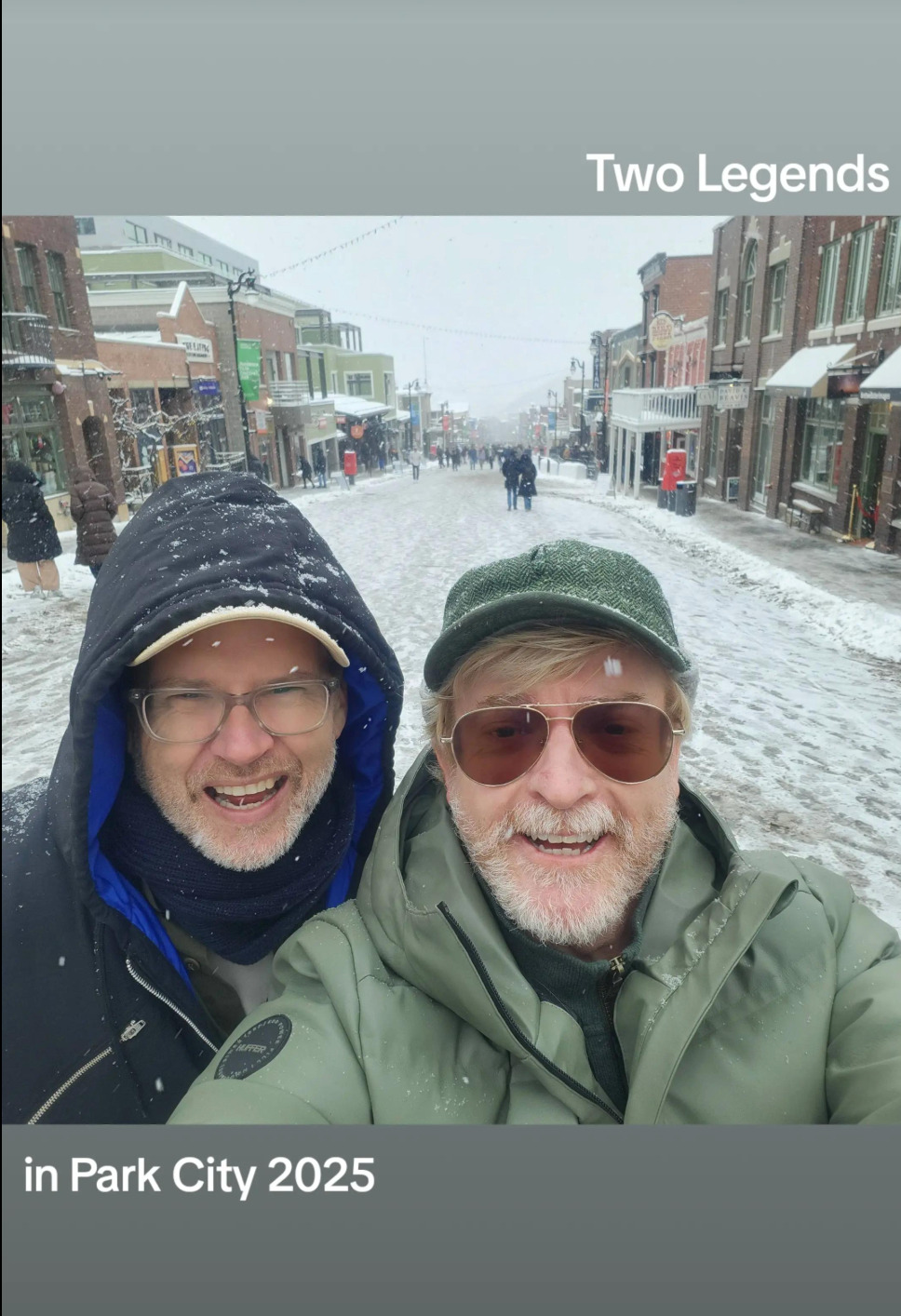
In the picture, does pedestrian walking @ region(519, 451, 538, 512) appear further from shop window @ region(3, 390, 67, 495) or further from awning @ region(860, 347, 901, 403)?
shop window @ region(3, 390, 67, 495)

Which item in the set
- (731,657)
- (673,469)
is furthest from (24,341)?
(673,469)

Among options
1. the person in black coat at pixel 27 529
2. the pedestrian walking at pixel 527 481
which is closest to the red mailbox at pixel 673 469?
the pedestrian walking at pixel 527 481

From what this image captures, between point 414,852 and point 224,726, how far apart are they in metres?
0.47

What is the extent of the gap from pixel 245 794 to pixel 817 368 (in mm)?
2808

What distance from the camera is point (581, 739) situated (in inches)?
49.8

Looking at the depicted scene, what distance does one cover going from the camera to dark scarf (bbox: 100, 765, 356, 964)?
144cm

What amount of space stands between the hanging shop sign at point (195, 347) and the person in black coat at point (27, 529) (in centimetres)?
435

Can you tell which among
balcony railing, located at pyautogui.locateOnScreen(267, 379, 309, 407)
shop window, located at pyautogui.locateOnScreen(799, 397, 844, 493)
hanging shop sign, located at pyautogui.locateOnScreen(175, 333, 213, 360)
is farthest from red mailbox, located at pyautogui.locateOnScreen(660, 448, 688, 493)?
balcony railing, located at pyautogui.locateOnScreen(267, 379, 309, 407)

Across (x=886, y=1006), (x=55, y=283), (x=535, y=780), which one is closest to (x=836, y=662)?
(x=886, y=1006)

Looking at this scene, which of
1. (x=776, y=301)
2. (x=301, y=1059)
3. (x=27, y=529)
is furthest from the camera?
(x=776, y=301)

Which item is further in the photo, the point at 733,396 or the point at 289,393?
the point at 289,393

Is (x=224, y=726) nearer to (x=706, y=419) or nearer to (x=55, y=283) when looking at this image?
(x=55, y=283)

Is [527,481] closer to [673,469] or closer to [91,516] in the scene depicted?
[673,469]

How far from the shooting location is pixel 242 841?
1431mm
